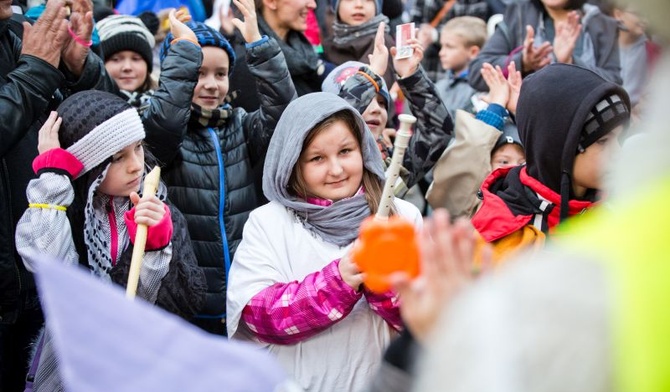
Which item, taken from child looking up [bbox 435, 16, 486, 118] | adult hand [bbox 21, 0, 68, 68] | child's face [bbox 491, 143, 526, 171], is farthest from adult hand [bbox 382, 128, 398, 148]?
adult hand [bbox 21, 0, 68, 68]

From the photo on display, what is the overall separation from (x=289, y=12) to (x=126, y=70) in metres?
1.06

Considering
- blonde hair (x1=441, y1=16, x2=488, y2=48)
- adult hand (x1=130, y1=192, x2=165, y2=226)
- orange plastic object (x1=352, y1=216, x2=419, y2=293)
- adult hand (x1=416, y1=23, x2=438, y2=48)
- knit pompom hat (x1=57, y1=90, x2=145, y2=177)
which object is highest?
orange plastic object (x1=352, y1=216, x2=419, y2=293)

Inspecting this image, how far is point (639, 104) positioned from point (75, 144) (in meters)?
3.79

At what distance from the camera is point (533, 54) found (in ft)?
17.1

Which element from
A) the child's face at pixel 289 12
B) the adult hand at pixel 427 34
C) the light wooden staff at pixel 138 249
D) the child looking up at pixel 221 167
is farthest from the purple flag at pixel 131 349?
the adult hand at pixel 427 34

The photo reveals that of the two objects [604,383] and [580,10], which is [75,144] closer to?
[604,383]

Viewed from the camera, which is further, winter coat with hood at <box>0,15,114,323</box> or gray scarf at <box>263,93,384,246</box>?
winter coat with hood at <box>0,15,114,323</box>

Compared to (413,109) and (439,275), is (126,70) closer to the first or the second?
(413,109)

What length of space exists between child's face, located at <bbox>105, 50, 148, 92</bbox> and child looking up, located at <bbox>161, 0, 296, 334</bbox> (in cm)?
101

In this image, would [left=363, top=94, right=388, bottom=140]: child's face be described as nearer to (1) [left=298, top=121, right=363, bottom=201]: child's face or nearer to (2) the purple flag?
(1) [left=298, top=121, right=363, bottom=201]: child's face

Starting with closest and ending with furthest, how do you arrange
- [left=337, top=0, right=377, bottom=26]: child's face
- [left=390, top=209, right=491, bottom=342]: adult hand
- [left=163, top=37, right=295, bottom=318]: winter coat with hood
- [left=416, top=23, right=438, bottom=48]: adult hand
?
[left=390, top=209, right=491, bottom=342]: adult hand < [left=163, top=37, right=295, bottom=318]: winter coat with hood < [left=337, top=0, right=377, bottom=26]: child's face < [left=416, top=23, right=438, bottom=48]: adult hand

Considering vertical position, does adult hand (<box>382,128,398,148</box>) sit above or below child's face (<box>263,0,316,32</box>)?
below

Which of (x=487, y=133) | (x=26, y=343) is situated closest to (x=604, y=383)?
(x=26, y=343)

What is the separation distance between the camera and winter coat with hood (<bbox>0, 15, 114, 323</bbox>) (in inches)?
134
